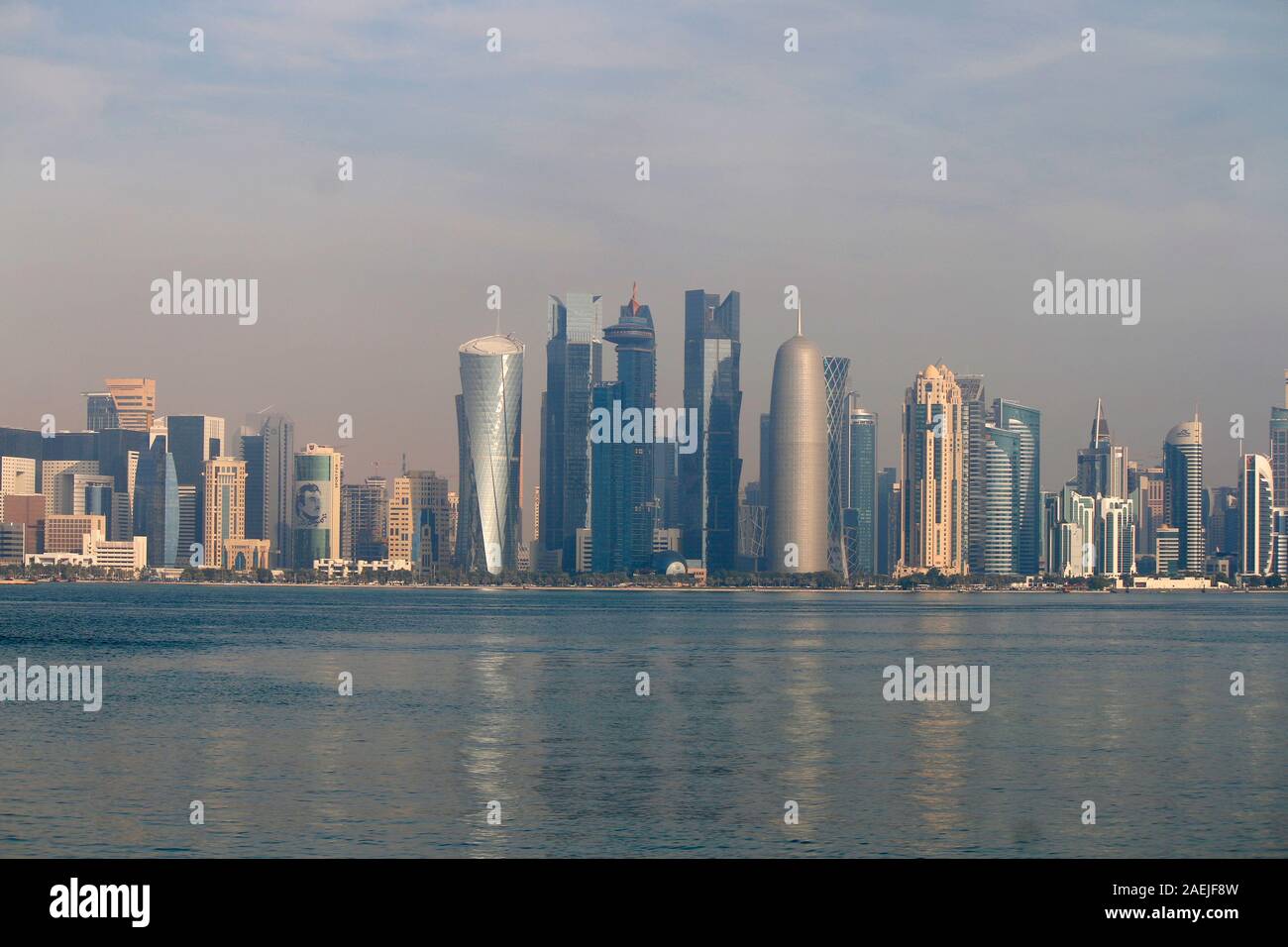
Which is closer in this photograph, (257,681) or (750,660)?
(257,681)

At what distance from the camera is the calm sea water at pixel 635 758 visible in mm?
38688

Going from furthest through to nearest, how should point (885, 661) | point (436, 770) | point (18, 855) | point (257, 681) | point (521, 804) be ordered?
point (885, 661)
point (257, 681)
point (436, 770)
point (521, 804)
point (18, 855)

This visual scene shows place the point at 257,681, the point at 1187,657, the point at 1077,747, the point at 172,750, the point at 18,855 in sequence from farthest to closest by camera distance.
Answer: the point at 1187,657
the point at 257,681
the point at 1077,747
the point at 172,750
the point at 18,855

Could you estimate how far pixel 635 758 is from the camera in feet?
172

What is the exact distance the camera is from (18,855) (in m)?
35.8

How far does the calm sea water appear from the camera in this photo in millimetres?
38688

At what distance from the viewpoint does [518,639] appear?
128375 mm

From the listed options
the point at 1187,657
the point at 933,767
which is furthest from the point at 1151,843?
the point at 1187,657

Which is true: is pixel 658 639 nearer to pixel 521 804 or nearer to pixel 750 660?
pixel 750 660

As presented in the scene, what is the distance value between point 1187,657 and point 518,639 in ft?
176
